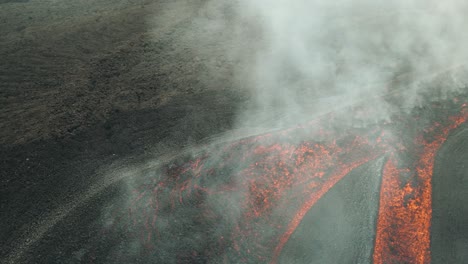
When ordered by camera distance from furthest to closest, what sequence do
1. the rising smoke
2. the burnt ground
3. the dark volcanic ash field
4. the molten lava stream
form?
1. the rising smoke
2. the burnt ground
3. the dark volcanic ash field
4. the molten lava stream

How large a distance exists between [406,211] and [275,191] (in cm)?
249

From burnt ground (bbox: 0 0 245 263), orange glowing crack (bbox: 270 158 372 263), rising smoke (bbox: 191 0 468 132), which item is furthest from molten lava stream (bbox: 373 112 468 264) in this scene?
burnt ground (bbox: 0 0 245 263)

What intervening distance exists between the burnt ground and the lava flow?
43.7 inches

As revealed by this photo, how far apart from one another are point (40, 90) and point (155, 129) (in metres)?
3.72

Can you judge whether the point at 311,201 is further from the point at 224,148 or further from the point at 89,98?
the point at 89,98

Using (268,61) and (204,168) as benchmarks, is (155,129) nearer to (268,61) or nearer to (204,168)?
(204,168)

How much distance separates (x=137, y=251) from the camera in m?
5.06

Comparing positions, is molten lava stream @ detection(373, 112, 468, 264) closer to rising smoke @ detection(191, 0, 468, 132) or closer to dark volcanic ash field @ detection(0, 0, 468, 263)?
dark volcanic ash field @ detection(0, 0, 468, 263)

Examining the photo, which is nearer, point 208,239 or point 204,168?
point 208,239

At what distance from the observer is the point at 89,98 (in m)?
7.75

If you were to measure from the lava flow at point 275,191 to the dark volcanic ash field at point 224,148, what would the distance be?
0.03 m

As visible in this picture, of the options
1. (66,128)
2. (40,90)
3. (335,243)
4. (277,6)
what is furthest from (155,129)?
(277,6)

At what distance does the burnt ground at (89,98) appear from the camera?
616 cm

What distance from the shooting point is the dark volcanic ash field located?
520cm
